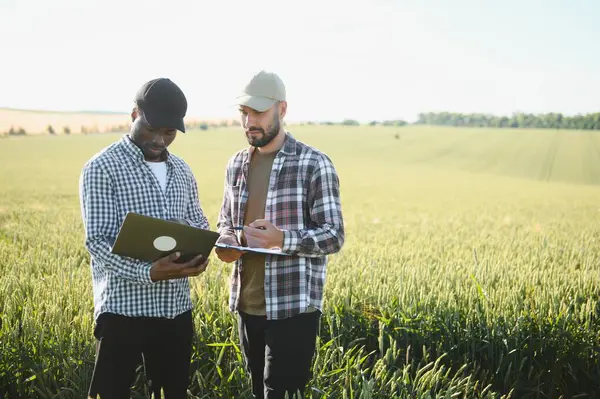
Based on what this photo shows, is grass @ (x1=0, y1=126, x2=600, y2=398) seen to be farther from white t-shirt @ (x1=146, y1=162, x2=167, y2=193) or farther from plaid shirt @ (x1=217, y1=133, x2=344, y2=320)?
white t-shirt @ (x1=146, y1=162, x2=167, y2=193)

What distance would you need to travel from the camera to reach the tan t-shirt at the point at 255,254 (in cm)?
281

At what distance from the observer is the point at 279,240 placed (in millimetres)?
2604

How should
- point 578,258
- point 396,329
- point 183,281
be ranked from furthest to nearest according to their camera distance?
1. point 578,258
2. point 396,329
3. point 183,281

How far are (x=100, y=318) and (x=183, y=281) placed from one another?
0.44m

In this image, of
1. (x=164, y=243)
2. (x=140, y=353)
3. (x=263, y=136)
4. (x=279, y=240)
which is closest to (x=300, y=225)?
(x=279, y=240)

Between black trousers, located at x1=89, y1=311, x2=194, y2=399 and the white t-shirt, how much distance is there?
2.23ft

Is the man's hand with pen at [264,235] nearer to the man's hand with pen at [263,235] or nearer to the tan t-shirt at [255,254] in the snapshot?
the man's hand with pen at [263,235]

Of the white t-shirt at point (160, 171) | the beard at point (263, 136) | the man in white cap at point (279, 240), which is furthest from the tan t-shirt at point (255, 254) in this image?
the white t-shirt at point (160, 171)

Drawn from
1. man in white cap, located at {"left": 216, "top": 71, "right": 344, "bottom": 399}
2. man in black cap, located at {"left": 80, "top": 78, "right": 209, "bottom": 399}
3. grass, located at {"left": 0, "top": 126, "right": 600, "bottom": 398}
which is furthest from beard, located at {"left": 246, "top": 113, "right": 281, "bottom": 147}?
grass, located at {"left": 0, "top": 126, "right": 600, "bottom": 398}

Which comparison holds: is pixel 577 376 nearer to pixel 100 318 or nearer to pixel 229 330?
pixel 229 330

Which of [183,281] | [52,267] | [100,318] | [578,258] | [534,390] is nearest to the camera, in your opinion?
[100,318]

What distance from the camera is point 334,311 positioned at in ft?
13.5

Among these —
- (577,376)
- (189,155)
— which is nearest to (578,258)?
(577,376)

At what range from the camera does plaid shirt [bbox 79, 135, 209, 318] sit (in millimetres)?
2475
